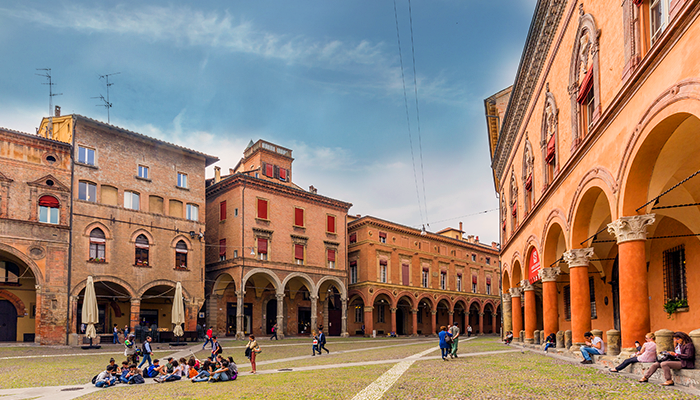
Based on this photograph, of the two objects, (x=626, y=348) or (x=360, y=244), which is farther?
(x=360, y=244)

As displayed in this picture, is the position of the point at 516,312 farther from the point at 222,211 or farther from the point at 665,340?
the point at 222,211

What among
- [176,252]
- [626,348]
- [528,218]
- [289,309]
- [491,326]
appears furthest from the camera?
[491,326]

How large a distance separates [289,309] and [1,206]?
2306 cm

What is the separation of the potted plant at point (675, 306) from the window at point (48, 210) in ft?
95.9

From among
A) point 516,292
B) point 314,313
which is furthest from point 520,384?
point 314,313

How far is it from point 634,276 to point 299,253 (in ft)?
108

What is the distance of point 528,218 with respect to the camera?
78.6ft

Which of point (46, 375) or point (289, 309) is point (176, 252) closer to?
point (289, 309)

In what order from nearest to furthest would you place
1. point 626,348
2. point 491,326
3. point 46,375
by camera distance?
1. point 626,348
2. point 46,375
3. point 491,326

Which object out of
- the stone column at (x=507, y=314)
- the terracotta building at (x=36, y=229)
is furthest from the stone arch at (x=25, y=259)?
the stone column at (x=507, y=314)

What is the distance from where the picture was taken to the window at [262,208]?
4013cm

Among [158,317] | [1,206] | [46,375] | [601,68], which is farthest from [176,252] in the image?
[601,68]

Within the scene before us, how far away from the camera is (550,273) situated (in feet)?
65.9

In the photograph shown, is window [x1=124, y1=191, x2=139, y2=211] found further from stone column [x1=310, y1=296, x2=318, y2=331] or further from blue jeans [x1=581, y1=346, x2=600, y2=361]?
blue jeans [x1=581, y1=346, x2=600, y2=361]
